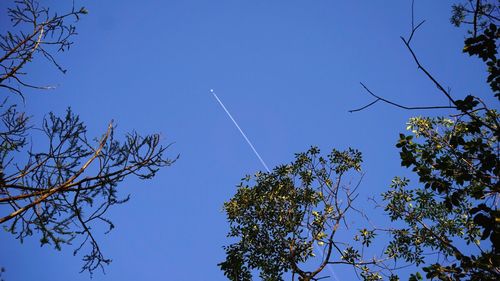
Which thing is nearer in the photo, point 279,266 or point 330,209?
point 279,266

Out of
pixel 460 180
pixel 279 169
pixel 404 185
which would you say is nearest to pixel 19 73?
pixel 460 180

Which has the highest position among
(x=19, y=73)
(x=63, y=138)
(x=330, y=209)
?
(x=19, y=73)

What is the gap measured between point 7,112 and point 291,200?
9593 millimetres

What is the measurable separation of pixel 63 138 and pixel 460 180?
7249mm

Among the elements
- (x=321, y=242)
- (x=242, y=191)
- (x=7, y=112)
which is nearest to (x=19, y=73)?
(x=7, y=112)

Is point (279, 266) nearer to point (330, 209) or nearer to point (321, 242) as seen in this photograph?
point (321, 242)

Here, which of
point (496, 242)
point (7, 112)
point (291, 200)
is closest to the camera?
point (496, 242)

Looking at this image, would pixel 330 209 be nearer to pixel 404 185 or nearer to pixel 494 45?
pixel 404 185

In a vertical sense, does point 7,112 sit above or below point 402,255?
above

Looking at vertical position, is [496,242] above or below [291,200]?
below

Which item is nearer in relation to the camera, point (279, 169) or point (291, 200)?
point (291, 200)

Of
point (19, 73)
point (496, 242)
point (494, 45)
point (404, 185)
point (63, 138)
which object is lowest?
point (496, 242)

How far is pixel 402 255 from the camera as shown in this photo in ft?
36.0

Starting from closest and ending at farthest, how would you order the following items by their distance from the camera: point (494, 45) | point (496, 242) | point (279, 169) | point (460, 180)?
point (496, 242), point (494, 45), point (460, 180), point (279, 169)
